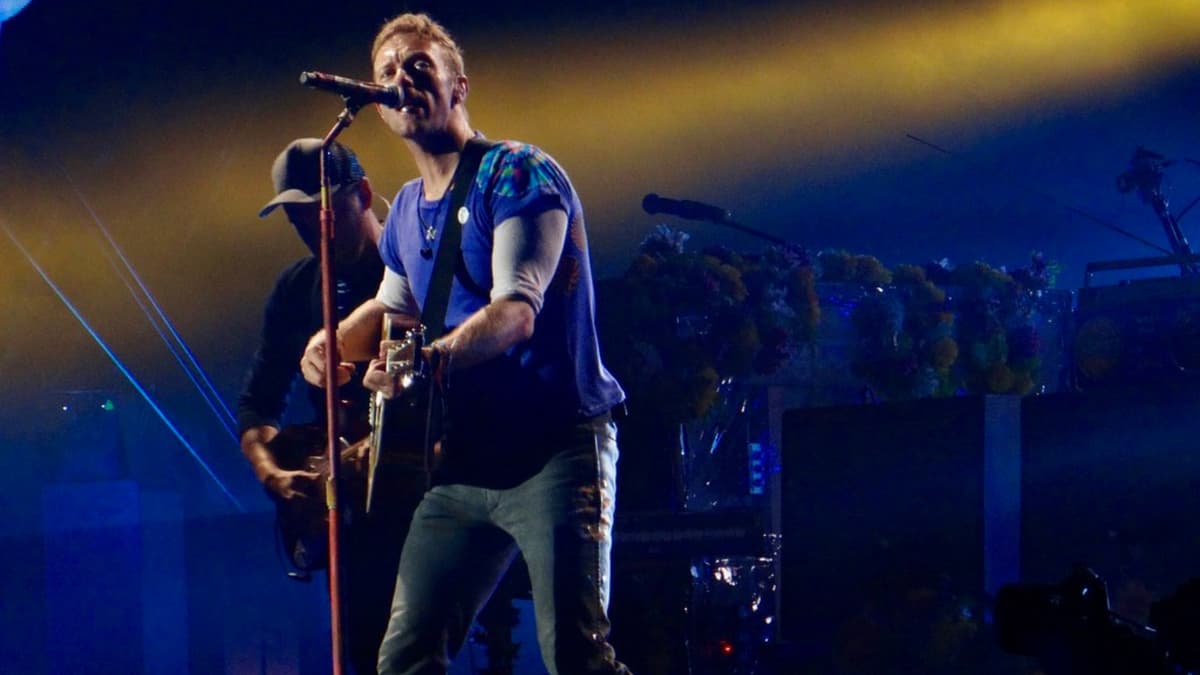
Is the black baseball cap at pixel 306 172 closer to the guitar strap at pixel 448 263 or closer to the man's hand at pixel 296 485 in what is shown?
the man's hand at pixel 296 485

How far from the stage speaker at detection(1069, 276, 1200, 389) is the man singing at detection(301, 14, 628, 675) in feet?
8.49

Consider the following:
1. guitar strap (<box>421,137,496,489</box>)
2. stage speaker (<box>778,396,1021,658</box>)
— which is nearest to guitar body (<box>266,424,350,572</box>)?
guitar strap (<box>421,137,496,489</box>)

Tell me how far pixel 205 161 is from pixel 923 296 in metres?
3.77

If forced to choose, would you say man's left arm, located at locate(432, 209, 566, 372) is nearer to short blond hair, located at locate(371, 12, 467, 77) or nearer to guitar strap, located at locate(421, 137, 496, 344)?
guitar strap, located at locate(421, 137, 496, 344)

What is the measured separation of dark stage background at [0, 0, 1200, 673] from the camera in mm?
6492

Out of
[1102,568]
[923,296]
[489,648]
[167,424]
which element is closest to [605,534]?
[1102,568]

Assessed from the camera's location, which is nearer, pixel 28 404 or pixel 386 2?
pixel 386 2

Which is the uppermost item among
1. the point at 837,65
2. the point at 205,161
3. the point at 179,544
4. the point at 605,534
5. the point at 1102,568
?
the point at 837,65

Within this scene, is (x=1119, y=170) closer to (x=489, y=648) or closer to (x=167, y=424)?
(x=489, y=648)

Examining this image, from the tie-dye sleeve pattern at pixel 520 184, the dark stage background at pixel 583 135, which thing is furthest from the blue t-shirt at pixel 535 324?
the dark stage background at pixel 583 135

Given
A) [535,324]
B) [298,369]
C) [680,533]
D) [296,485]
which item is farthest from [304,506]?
[680,533]

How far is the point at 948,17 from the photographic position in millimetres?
6895

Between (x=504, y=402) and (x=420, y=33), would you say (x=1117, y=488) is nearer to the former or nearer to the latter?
(x=504, y=402)

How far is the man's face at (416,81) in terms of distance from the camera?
285 centimetres
